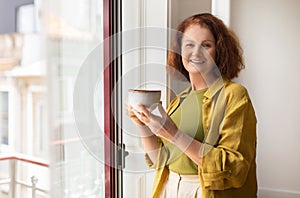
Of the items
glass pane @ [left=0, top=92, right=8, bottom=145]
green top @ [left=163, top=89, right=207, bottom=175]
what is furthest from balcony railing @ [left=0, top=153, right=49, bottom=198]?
green top @ [left=163, top=89, right=207, bottom=175]

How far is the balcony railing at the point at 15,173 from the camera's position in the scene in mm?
1339

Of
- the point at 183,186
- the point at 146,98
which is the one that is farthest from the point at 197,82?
the point at 183,186

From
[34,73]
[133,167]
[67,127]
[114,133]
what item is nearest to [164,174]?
[133,167]

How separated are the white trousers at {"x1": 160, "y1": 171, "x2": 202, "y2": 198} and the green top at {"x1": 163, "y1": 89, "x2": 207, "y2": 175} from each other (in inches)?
0.8

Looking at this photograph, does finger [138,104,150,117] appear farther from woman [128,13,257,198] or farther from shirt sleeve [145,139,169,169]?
shirt sleeve [145,139,169,169]

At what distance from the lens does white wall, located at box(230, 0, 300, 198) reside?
4.39 ft

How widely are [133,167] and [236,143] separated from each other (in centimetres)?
43

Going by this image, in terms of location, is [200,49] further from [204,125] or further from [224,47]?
[204,125]

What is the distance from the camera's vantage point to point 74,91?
1.35 meters

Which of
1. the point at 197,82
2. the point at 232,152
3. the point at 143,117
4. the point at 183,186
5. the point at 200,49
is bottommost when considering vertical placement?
the point at 183,186

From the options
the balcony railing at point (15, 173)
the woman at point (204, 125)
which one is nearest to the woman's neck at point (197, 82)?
the woman at point (204, 125)

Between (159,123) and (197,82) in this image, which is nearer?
(159,123)

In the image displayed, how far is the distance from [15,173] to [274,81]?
0.91 meters

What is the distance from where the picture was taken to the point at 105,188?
5.25 ft
